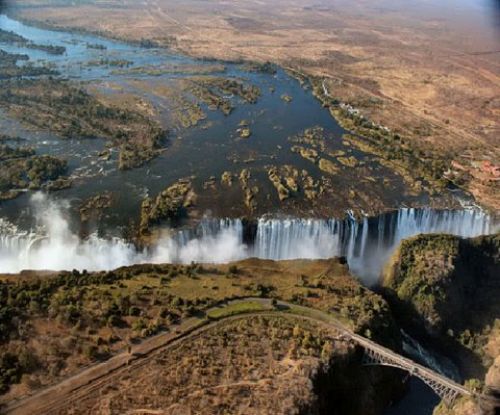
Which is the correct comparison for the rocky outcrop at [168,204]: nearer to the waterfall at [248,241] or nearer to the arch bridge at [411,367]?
the waterfall at [248,241]

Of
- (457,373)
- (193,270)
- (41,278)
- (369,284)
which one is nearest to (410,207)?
(369,284)

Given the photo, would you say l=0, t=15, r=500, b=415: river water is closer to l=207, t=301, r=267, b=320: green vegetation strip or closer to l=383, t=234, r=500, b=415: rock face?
l=383, t=234, r=500, b=415: rock face

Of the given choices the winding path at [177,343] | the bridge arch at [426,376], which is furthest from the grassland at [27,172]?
the bridge arch at [426,376]

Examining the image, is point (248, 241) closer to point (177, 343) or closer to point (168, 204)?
point (168, 204)

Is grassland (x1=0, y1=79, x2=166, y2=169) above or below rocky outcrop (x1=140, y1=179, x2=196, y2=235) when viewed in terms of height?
above

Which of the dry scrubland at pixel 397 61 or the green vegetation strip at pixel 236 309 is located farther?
the dry scrubland at pixel 397 61

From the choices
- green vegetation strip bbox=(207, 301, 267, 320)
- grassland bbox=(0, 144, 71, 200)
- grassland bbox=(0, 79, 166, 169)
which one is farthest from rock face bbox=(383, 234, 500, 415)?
grassland bbox=(0, 144, 71, 200)
